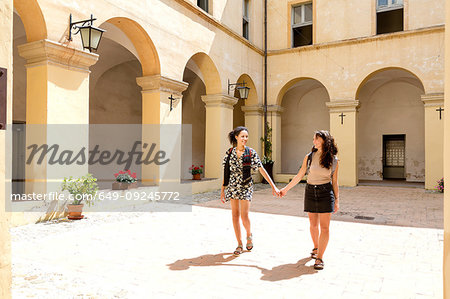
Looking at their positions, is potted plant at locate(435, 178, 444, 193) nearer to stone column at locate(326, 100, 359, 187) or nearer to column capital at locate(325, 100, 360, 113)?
stone column at locate(326, 100, 359, 187)

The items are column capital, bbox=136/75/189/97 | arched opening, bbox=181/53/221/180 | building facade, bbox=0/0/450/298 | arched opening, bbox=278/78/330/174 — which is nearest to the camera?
building facade, bbox=0/0/450/298

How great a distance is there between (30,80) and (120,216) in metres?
3.22

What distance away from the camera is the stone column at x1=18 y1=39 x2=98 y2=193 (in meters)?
6.55

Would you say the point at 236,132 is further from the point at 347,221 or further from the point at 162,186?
the point at 162,186

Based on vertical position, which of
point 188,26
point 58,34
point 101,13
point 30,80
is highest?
point 188,26

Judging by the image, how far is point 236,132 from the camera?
4.54 metres

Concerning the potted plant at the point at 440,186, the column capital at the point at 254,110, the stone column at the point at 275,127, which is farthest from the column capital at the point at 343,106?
the potted plant at the point at 440,186

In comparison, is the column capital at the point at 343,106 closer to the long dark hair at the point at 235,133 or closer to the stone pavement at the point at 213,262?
the stone pavement at the point at 213,262

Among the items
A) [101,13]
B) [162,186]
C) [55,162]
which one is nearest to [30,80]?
[55,162]

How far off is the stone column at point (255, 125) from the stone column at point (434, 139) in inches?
247

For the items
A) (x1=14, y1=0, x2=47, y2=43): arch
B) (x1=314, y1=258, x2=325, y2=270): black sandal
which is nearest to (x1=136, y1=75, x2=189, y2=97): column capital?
(x1=14, y1=0, x2=47, y2=43): arch

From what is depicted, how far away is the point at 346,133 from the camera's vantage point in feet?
45.3

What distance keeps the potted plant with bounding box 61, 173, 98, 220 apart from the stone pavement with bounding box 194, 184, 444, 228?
3.04 metres

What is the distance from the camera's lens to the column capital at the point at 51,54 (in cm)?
645
